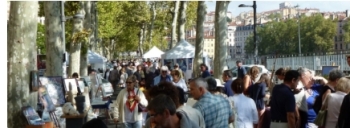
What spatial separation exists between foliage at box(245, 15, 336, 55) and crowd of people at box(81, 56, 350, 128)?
121 metres

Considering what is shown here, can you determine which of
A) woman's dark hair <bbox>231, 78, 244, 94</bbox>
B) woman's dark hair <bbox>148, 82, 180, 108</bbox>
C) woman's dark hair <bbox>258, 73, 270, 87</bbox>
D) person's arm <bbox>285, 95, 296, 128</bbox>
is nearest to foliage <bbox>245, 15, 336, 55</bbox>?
woman's dark hair <bbox>258, 73, 270, 87</bbox>

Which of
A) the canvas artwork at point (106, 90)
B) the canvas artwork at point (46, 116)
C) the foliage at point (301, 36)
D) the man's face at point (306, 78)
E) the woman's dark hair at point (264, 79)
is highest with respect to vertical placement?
the foliage at point (301, 36)

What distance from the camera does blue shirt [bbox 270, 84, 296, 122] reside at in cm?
845

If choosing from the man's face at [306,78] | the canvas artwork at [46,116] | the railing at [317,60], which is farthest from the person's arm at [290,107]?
the railing at [317,60]

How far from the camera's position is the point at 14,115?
10914 millimetres

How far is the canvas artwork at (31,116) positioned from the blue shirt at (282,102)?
3.75m

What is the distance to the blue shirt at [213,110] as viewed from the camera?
7254mm

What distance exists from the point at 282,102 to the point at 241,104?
1173 mm

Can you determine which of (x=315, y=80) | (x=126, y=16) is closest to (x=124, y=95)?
(x=315, y=80)

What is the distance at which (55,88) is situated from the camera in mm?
14680

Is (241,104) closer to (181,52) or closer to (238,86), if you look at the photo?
(238,86)

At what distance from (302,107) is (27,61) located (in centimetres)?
460

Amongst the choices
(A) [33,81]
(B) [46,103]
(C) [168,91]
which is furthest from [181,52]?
(C) [168,91]

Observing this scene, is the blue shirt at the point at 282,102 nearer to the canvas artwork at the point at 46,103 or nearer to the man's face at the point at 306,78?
the man's face at the point at 306,78
